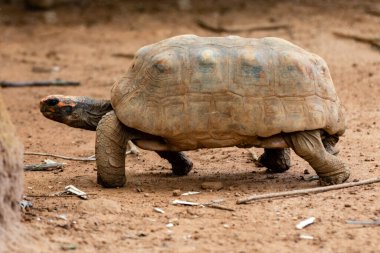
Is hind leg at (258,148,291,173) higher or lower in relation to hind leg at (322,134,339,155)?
lower

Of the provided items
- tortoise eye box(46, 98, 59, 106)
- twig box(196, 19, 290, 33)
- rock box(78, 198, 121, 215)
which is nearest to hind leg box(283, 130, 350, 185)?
rock box(78, 198, 121, 215)

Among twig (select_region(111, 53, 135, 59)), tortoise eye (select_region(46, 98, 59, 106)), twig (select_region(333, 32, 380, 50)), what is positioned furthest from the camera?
twig (select_region(111, 53, 135, 59))

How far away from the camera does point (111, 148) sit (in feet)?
24.4

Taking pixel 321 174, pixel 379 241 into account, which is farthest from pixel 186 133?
pixel 379 241

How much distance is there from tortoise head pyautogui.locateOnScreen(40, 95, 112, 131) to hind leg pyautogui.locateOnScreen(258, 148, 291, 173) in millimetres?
1649

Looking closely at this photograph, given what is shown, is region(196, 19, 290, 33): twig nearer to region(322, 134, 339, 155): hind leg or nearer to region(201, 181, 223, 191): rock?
region(322, 134, 339, 155): hind leg

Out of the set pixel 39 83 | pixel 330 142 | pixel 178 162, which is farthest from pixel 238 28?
pixel 330 142

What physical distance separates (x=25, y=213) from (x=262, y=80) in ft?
7.68

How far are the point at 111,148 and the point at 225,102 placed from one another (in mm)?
1178

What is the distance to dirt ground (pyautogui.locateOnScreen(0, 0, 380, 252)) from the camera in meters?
5.76

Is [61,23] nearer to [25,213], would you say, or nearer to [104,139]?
[104,139]

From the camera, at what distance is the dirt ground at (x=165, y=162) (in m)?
5.76

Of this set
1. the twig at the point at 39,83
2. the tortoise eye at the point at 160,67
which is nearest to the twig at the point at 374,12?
the twig at the point at 39,83

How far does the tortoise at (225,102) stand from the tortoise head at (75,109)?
1.46 feet
